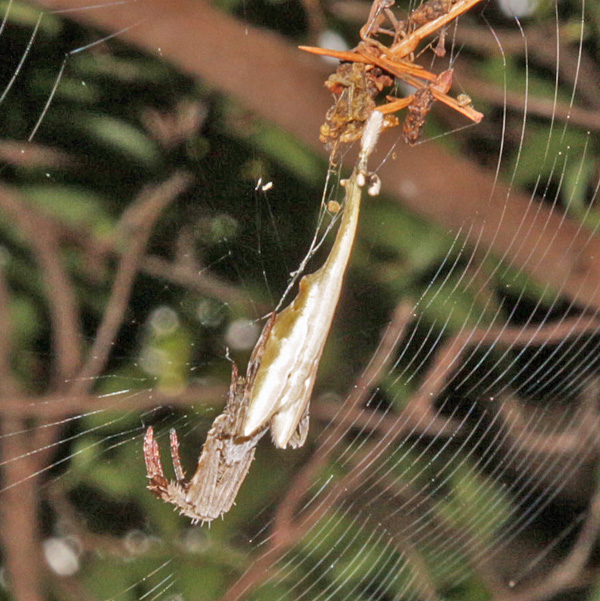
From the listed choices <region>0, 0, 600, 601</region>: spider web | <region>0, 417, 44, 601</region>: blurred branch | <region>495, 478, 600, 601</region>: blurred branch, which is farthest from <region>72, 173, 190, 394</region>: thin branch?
<region>495, 478, 600, 601</region>: blurred branch

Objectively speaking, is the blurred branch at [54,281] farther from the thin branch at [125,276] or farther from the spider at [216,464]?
the spider at [216,464]

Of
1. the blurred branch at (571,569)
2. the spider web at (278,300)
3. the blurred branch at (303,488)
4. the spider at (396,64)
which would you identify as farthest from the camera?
the blurred branch at (571,569)

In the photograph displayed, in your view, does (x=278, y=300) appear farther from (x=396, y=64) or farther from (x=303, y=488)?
(x=303, y=488)

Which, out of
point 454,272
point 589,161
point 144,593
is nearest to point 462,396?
point 454,272

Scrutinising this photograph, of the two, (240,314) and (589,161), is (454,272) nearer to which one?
(589,161)

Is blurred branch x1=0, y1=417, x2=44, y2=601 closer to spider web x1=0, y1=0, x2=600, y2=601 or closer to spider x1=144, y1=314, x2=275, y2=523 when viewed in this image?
spider web x1=0, y1=0, x2=600, y2=601

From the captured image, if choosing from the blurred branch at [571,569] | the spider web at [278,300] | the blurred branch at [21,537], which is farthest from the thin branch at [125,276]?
the blurred branch at [571,569]

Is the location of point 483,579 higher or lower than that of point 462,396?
lower

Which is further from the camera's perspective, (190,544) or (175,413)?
(190,544)
